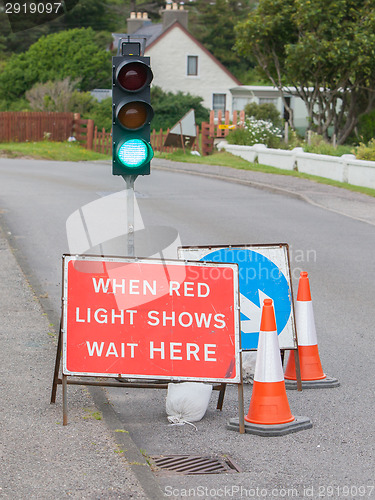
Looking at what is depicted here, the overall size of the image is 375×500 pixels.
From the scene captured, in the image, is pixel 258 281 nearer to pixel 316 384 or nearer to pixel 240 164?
pixel 316 384

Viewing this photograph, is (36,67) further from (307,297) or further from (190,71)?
(307,297)

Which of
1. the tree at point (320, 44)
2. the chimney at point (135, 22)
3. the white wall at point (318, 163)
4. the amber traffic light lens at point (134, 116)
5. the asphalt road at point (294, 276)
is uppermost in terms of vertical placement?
the chimney at point (135, 22)

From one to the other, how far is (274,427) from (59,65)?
52673 mm

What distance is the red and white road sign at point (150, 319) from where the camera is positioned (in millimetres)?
5730

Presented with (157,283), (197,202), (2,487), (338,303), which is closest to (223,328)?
(157,283)

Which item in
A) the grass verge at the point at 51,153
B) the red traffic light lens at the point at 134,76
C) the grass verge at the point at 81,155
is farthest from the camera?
the grass verge at the point at 51,153

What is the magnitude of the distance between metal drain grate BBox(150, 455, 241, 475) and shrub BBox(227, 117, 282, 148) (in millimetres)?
27772

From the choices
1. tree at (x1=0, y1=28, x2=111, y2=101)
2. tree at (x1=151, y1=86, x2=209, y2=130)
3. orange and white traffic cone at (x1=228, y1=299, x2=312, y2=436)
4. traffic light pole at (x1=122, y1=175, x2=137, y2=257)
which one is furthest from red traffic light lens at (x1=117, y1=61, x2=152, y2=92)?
tree at (x1=0, y1=28, x2=111, y2=101)

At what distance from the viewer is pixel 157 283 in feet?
19.2

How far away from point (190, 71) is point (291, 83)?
72.3ft

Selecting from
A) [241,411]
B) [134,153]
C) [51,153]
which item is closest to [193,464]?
[241,411]

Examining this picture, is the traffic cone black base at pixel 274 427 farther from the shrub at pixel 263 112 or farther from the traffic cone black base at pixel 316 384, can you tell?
the shrub at pixel 263 112

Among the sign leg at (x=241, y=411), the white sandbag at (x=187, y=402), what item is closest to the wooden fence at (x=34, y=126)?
the white sandbag at (x=187, y=402)

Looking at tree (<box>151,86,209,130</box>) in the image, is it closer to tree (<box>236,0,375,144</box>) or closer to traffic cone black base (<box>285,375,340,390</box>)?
tree (<box>236,0,375,144</box>)
